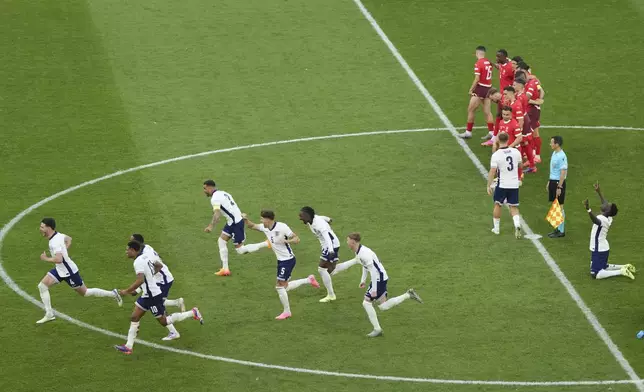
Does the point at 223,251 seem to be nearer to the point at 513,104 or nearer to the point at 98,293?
the point at 98,293

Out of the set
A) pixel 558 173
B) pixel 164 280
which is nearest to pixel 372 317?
pixel 164 280

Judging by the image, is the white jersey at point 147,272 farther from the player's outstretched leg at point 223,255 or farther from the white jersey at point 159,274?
the player's outstretched leg at point 223,255

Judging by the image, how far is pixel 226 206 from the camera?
2367cm

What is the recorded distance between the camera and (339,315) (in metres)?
22.3

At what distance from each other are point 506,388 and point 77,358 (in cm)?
694

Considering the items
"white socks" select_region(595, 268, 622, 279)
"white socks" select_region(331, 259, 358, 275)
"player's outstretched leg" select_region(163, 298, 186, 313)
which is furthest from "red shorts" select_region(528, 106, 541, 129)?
"player's outstretched leg" select_region(163, 298, 186, 313)

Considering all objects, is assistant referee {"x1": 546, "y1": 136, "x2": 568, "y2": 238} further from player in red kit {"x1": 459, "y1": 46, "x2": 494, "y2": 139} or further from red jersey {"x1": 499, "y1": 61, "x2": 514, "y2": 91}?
red jersey {"x1": 499, "y1": 61, "x2": 514, "y2": 91}

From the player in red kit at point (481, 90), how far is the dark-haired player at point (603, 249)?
7143mm

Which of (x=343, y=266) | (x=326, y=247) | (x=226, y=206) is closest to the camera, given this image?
(x=343, y=266)

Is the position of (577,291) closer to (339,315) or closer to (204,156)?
(339,315)

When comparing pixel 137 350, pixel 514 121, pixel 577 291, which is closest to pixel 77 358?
pixel 137 350

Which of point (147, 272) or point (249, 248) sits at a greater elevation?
point (147, 272)

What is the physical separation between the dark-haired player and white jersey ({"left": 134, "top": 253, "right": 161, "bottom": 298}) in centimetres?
793

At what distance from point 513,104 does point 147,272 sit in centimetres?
1029
